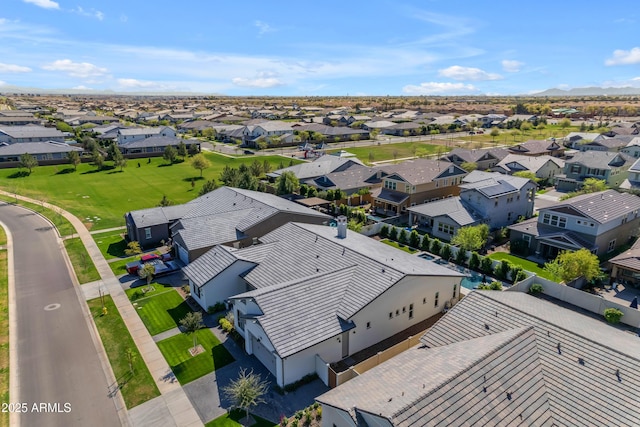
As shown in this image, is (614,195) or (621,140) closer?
(614,195)

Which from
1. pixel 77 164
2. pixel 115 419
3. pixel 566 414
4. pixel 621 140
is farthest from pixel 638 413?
pixel 77 164

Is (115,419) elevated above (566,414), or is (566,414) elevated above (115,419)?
(566,414)

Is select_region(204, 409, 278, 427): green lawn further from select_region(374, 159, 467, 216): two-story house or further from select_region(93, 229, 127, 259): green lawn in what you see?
select_region(374, 159, 467, 216): two-story house

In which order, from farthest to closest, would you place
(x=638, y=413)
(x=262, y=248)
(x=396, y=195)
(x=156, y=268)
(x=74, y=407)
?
(x=396, y=195), (x=156, y=268), (x=262, y=248), (x=74, y=407), (x=638, y=413)

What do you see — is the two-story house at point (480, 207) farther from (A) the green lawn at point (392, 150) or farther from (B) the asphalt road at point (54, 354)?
(A) the green lawn at point (392, 150)

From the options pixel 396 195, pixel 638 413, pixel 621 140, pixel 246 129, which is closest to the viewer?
pixel 638 413

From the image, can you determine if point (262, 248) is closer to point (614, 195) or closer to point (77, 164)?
point (614, 195)
